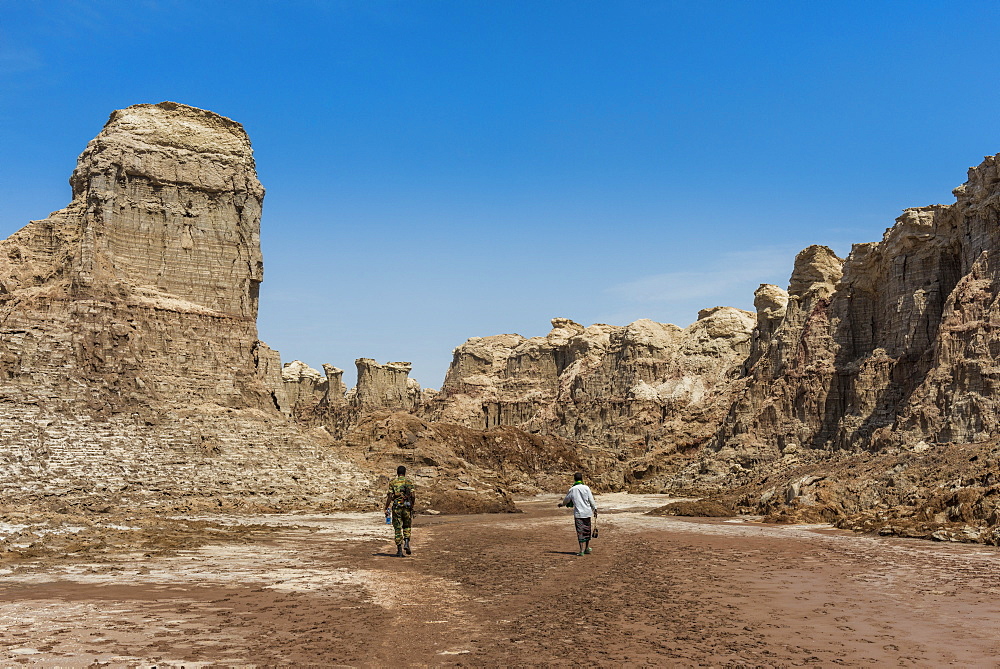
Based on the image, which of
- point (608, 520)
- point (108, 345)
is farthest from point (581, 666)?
point (108, 345)

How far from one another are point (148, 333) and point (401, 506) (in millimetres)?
22592

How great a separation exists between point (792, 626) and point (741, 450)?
145 feet

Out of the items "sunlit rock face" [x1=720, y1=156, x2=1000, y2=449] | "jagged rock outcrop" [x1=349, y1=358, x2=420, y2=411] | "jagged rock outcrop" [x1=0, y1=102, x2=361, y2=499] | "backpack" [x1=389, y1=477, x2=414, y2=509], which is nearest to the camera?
"backpack" [x1=389, y1=477, x2=414, y2=509]

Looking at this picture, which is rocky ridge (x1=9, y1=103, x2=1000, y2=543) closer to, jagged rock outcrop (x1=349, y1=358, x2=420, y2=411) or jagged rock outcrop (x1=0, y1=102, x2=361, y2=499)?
jagged rock outcrop (x1=0, y1=102, x2=361, y2=499)

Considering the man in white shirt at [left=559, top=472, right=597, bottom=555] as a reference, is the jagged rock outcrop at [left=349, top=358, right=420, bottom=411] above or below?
above

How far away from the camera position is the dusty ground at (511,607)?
8.11 meters

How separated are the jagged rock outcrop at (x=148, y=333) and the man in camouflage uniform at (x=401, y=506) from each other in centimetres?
1575

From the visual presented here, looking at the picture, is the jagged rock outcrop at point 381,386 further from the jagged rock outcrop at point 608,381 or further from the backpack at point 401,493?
the backpack at point 401,493

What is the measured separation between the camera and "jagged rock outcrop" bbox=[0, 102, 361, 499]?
30.0m

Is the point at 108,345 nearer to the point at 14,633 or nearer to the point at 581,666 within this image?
the point at 14,633

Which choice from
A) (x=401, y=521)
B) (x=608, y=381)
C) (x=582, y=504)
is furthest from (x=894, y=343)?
(x=608, y=381)

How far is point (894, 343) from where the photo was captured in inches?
1769

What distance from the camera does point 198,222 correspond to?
38469 mm

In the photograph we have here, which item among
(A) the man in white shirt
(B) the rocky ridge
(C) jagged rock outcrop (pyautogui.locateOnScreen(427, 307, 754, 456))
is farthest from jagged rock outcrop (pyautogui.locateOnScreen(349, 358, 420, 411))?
(A) the man in white shirt
